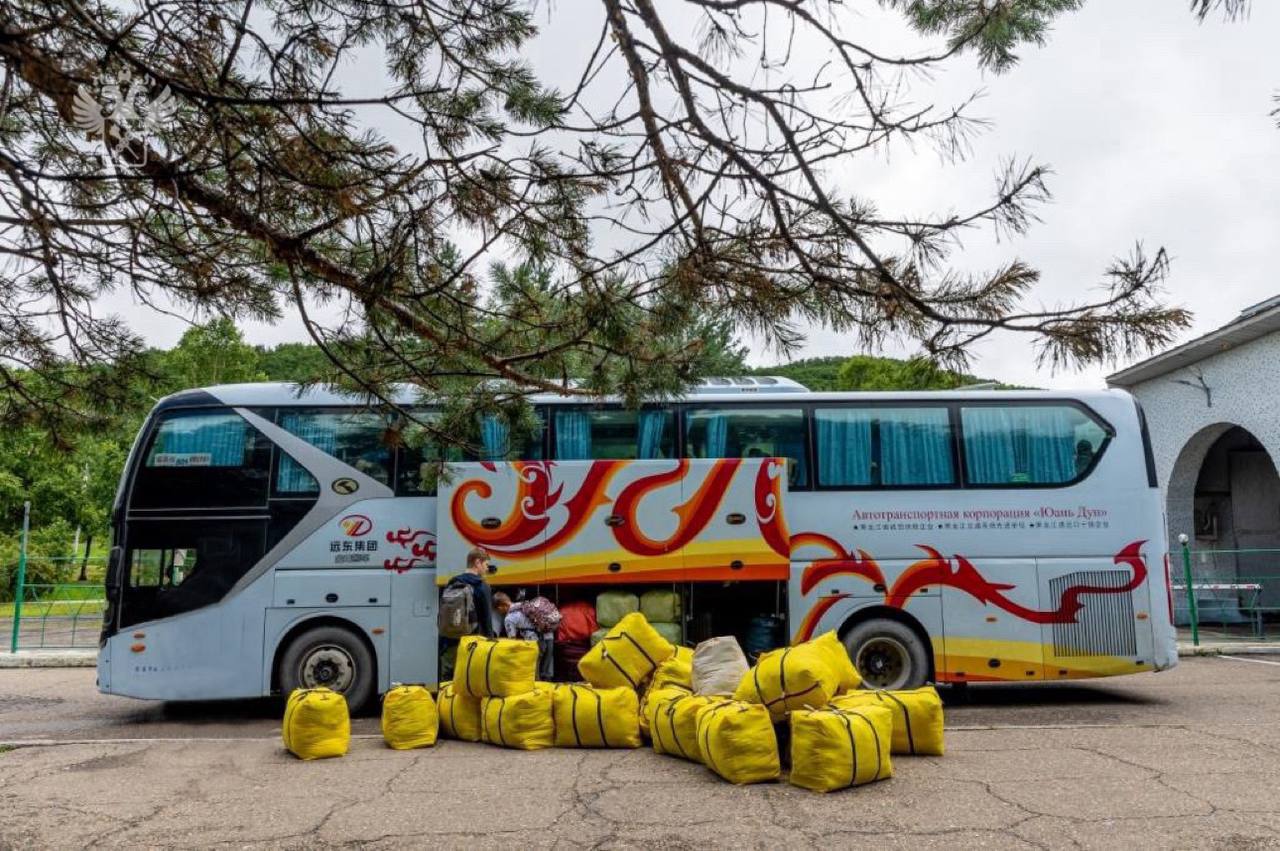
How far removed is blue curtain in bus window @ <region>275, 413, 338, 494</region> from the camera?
973 centimetres

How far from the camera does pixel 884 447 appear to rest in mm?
10039

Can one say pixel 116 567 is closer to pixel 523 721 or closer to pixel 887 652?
pixel 523 721

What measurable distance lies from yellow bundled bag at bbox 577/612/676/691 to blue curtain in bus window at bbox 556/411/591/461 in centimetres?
285

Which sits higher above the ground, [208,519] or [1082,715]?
[208,519]

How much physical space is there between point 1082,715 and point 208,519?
868 centimetres

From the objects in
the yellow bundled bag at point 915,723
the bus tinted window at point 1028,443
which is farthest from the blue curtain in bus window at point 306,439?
the bus tinted window at point 1028,443

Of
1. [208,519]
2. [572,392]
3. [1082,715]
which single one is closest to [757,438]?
[1082,715]

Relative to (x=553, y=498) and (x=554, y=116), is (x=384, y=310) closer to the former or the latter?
(x=554, y=116)

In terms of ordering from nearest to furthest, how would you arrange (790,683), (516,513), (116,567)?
(790,683), (116,567), (516,513)

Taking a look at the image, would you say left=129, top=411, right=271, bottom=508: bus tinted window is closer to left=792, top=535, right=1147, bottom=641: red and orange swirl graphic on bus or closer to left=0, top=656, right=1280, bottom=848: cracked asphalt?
left=0, top=656, right=1280, bottom=848: cracked asphalt

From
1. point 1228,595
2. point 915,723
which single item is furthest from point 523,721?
point 1228,595

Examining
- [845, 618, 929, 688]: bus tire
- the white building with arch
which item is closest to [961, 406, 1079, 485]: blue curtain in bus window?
[845, 618, 929, 688]: bus tire

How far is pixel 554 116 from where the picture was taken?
4363 millimetres

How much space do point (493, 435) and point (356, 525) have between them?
3.82 m
